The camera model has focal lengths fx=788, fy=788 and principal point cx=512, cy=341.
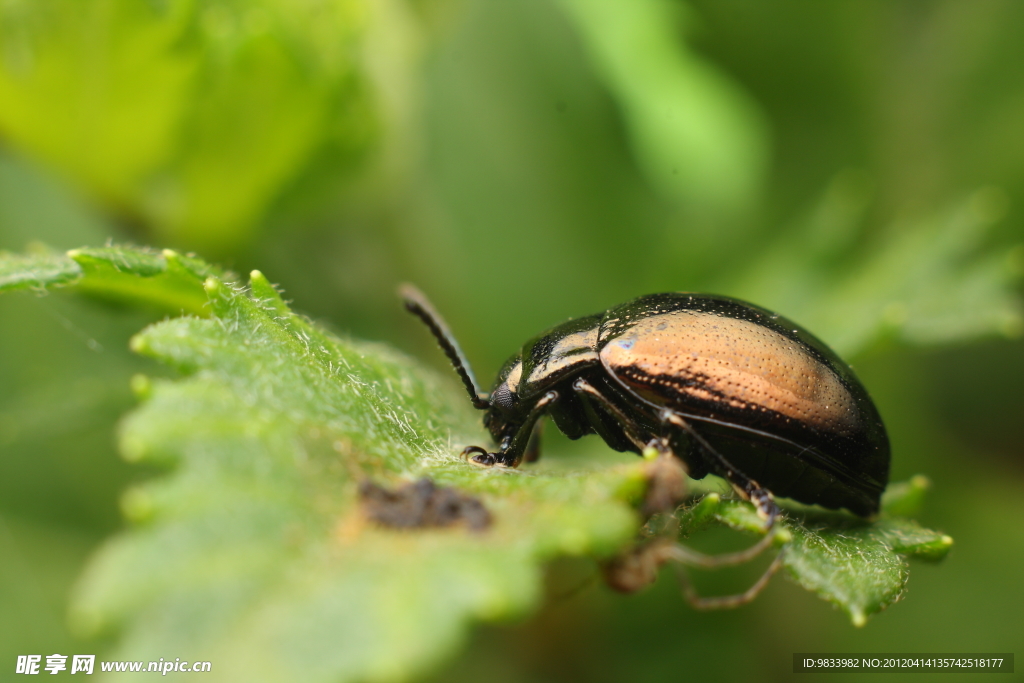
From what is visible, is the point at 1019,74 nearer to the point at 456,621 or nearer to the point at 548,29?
the point at 548,29

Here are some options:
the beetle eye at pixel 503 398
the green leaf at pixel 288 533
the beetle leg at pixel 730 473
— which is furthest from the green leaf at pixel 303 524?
the beetle eye at pixel 503 398

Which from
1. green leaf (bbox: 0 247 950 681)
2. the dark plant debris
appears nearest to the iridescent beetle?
green leaf (bbox: 0 247 950 681)

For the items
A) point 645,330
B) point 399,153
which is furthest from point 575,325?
point 399,153

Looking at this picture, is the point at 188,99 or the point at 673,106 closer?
the point at 188,99

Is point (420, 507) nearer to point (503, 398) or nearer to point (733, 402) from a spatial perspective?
point (733, 402)

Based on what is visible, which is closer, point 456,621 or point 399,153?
point 456,621

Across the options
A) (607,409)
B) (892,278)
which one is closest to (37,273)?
(607,409)

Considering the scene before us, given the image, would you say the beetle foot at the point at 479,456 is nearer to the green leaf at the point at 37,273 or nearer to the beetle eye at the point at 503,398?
the beetle eye at the point at 503,398
